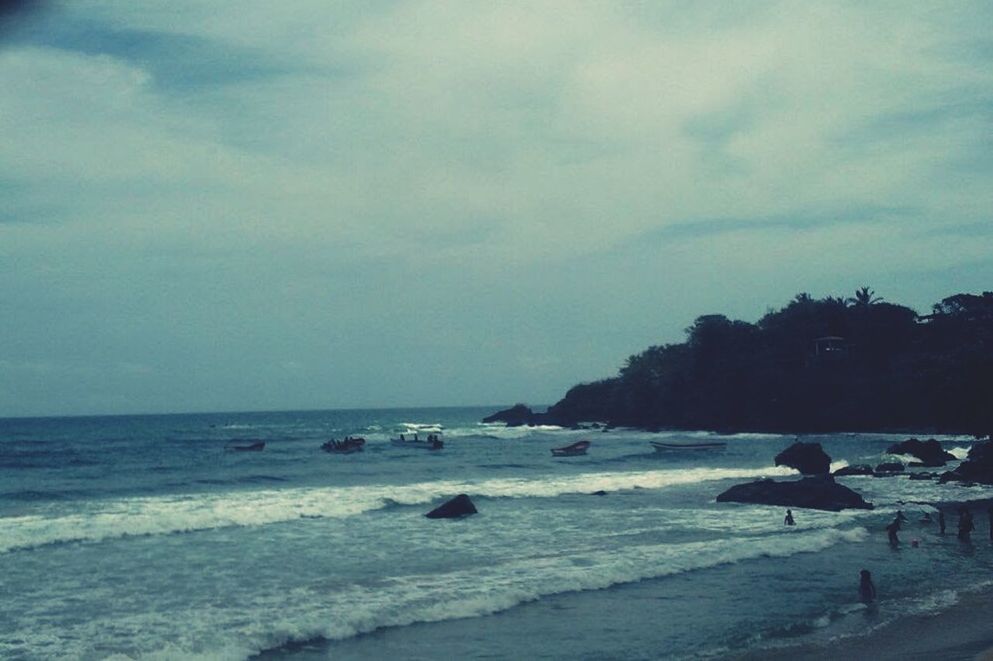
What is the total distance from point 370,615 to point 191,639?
3.24 metres

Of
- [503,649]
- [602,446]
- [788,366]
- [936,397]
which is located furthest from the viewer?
[788,366]

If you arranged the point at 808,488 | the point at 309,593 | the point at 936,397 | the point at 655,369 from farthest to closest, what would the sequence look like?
the point at 655,369, the point at 936,397, the point at 808,488, the point at 309,593

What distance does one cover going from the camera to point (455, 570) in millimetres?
22406

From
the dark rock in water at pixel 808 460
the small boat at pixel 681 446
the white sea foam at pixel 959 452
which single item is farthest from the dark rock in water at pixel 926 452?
the small boat at pixel 681 446

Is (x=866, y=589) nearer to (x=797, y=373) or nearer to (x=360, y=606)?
(x=360, y=606)

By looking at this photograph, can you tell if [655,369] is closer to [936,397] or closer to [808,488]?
[936,397]

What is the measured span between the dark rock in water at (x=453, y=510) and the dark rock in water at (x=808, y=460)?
2437 centimetres

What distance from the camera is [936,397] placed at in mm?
48344

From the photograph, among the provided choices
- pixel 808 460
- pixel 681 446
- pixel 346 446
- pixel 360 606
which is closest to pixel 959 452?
pixel 681 446

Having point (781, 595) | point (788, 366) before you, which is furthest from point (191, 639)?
point (788, 366)

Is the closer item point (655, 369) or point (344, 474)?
point (344, 474)

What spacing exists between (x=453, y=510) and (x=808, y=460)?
25.5 meters

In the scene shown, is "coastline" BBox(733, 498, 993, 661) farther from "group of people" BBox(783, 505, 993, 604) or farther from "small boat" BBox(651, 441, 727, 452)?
"small boat" BBox(651, 441, 727, 452)

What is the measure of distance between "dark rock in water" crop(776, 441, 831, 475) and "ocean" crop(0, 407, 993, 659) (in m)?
4.03
